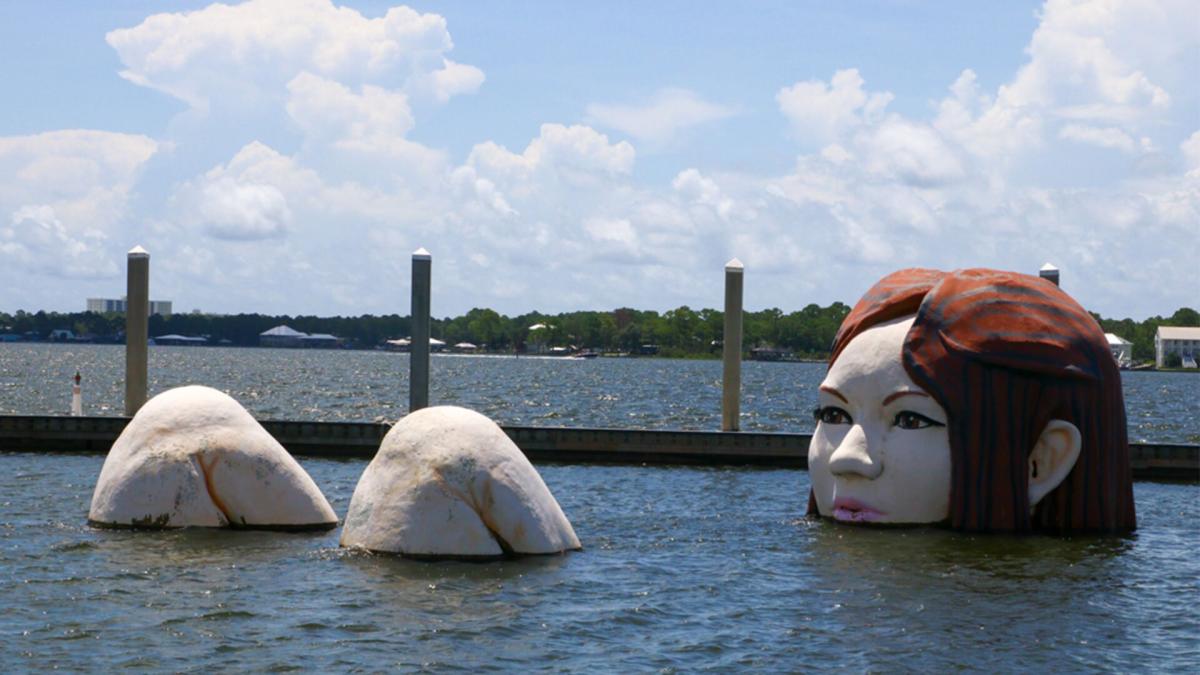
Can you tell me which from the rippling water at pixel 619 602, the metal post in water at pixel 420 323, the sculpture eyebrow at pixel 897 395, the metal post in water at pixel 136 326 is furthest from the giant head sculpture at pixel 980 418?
the metal post in water at pixel 136 326

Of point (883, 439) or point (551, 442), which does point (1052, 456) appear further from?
point (551, 442)

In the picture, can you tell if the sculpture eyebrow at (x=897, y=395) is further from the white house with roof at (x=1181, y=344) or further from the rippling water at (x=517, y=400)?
the white house with roof at (x=1181, y=344)

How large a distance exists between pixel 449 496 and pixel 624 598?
2007mm

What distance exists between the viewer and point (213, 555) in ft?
47.0

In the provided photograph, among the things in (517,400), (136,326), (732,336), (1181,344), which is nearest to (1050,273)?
(732,336)

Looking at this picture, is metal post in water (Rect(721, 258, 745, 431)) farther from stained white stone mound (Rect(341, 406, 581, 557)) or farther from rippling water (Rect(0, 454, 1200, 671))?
stained white stone mound (Rect(341, 406, 581, 557))

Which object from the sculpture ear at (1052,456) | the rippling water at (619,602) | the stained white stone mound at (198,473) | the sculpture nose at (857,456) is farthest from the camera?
the sculpture nose at (857,456)

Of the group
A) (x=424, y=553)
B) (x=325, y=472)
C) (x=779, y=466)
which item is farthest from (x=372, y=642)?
(x=779, y=466)

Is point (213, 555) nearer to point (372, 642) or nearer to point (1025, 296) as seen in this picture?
point (372, 642)

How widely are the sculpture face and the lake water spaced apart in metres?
0.38

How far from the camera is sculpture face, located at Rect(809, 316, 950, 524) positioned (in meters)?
16.4

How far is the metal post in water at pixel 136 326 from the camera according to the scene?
26.2 meters

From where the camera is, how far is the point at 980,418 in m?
16.2

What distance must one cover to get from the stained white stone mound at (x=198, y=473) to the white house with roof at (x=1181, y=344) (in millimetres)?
137290
